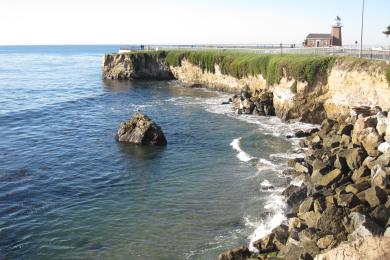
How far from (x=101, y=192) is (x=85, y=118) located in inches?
1022

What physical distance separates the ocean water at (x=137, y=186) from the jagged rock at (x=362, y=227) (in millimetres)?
4681

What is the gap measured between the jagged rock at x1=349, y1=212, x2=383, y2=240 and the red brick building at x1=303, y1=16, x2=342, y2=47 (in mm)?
68922

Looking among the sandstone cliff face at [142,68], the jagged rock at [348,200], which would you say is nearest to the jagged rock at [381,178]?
the jagged rock at [348,200]

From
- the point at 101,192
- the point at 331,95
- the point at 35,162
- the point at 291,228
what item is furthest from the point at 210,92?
the point at 291,228

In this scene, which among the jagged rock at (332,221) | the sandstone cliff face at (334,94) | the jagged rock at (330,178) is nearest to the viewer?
the jagged rock at (332,221)

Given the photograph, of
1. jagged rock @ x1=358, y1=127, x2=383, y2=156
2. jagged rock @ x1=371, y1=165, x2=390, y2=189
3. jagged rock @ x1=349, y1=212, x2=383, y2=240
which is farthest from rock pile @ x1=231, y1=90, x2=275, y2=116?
jagged rock @ x1=349, y1=212, x2=383, y2=240

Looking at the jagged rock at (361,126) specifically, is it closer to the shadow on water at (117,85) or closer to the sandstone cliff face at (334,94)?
the sandstone cliff face at (334,94)

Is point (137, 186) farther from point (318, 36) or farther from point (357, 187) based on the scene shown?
point (318, 36)

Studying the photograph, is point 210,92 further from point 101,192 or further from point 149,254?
point 149,254

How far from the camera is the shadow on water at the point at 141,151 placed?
3462 centimetres

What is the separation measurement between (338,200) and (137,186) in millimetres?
12661

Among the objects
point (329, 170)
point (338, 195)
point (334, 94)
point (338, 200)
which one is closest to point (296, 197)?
point (338, 195)

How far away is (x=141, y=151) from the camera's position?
3600 cm

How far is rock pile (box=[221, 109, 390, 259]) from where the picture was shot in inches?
675
